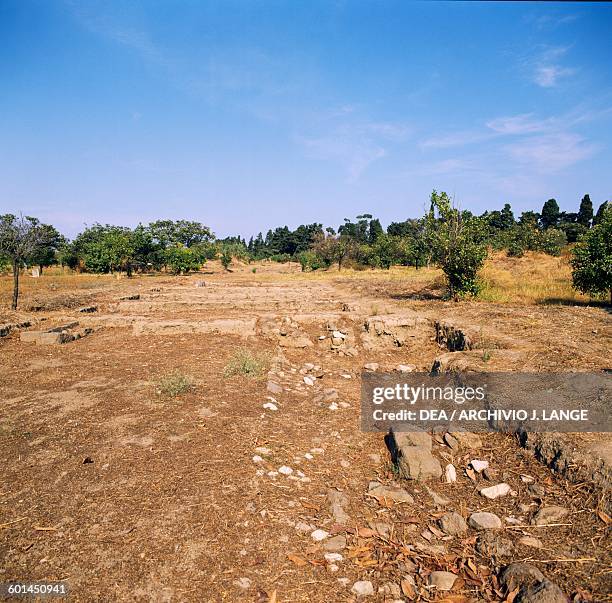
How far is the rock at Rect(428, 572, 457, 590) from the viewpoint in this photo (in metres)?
2.17

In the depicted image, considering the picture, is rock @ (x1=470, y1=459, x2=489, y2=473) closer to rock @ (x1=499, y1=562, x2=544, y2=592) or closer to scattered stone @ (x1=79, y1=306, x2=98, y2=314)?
rock @ (x1=499, y1=562, x2=544, y2=592)

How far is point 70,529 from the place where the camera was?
2.48 m

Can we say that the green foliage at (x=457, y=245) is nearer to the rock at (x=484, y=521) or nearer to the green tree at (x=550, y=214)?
the rock at (x=484, y=521)

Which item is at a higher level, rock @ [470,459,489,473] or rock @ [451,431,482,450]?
rock @ [451,431,482,450]

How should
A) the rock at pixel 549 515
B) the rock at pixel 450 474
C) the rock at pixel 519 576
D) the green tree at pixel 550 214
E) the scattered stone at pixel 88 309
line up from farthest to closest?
the green tree at pixel 550 214, the scattered stone at pixel 88 309, the rock at pixel 450 474, the rock at pixel 549 515, the rock at pixel 519 576

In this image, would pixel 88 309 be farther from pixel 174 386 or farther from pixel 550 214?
pixel 550 214

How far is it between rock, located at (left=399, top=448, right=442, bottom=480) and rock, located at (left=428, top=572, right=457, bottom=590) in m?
1.02

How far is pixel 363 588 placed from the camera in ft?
7.09

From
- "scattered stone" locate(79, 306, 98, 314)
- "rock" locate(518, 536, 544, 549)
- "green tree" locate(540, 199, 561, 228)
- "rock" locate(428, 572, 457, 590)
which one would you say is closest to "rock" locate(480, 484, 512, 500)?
"rock" locate(518, 536, 544, 549)

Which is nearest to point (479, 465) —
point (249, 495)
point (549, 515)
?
point (549, 515)

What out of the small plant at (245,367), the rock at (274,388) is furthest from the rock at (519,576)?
the small plant at (245,367)

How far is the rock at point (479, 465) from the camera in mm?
3324

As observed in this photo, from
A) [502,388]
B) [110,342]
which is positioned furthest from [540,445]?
[110,342]

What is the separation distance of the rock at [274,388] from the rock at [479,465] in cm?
259
